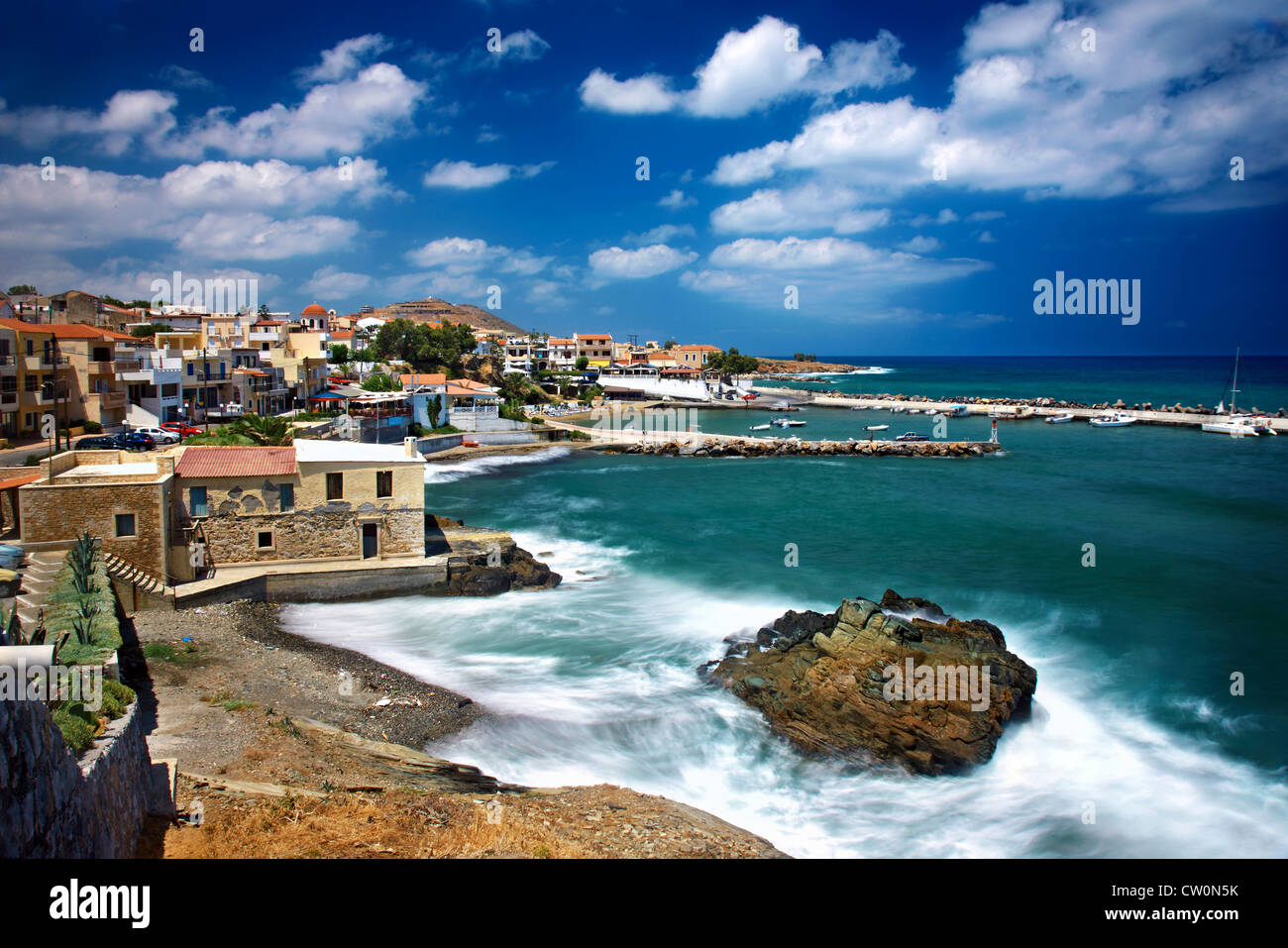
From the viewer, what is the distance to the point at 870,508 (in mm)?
40938

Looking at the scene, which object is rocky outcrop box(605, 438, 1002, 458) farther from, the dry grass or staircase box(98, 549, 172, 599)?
the dry grass

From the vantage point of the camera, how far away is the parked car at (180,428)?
39969mm

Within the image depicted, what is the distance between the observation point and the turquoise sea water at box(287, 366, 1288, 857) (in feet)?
46.4

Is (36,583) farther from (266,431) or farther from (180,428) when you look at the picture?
(180,428)

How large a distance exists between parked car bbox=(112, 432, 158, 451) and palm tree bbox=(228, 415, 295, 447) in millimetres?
3346

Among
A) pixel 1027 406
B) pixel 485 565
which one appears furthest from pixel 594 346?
pixel 485 565

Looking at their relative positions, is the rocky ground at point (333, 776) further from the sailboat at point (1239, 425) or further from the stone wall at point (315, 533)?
the sailboat at point (1239, 425)

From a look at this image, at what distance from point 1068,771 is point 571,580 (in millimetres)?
16090

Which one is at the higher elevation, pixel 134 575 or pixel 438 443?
pixel 438 443

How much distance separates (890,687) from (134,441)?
3335 cm

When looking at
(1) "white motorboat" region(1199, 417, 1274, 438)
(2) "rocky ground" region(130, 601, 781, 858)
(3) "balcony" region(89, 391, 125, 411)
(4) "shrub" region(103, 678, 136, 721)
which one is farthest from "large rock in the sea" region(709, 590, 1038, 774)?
(1) "white motorboat" region(1199, 417, 1274, 438)

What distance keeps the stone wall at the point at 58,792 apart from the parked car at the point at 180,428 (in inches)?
1428

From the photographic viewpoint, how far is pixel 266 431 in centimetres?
Result: 3388
